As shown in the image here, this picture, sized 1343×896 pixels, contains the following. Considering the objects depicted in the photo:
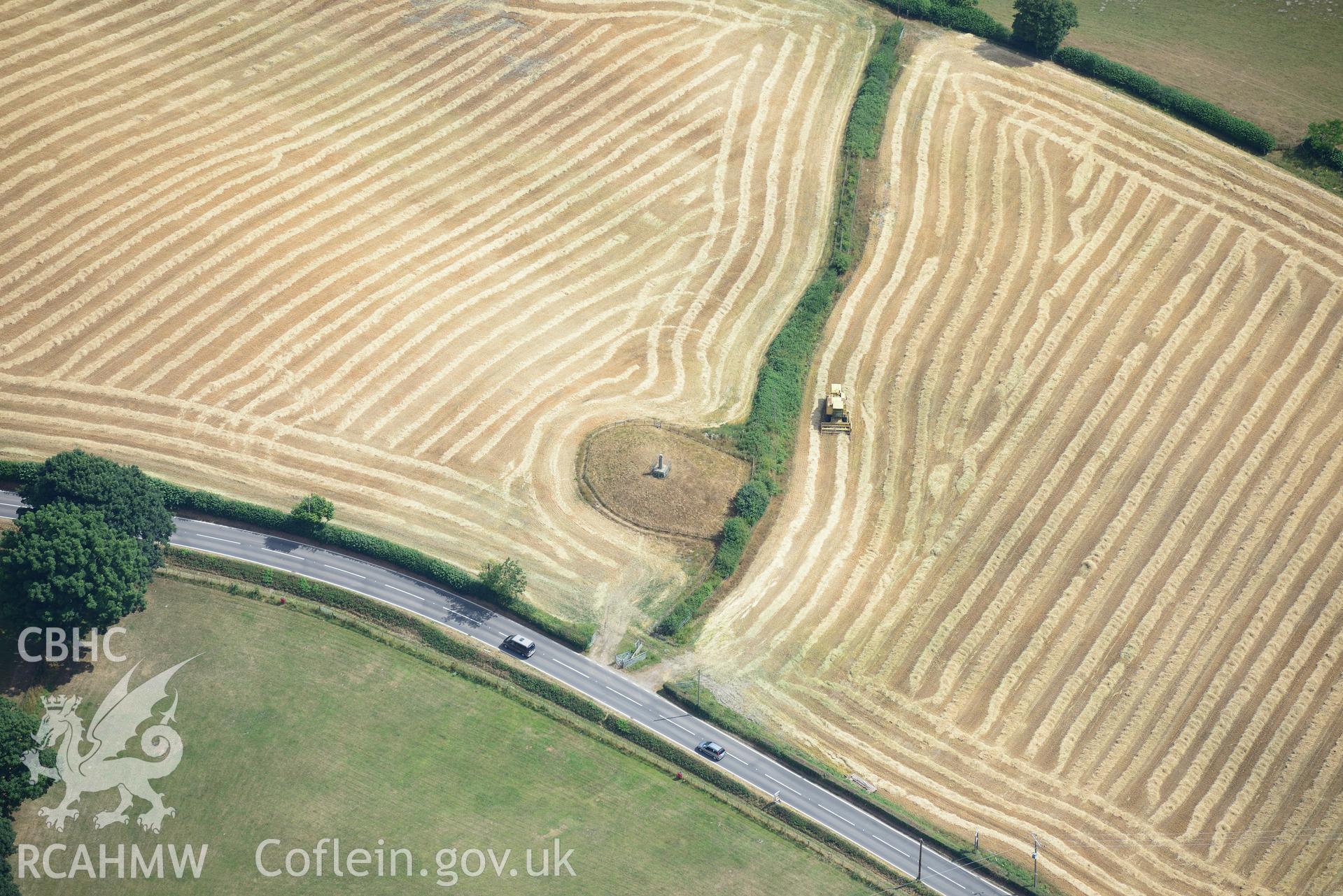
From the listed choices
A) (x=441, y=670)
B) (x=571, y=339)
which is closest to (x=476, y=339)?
(x=571, y=339)

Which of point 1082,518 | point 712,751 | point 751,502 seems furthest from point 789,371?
point 712,751

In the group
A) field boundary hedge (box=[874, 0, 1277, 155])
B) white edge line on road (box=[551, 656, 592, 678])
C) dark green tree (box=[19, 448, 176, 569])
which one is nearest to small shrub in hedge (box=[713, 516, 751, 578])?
white edge line on road (box=[551, 656, 592, 678])

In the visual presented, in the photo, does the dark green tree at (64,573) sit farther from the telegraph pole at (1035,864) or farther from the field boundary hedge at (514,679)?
the telegraph pole at (1035,864)

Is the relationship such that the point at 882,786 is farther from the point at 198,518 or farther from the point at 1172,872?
the point at 198,518

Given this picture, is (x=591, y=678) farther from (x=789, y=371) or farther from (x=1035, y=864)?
(x=789, y=371)

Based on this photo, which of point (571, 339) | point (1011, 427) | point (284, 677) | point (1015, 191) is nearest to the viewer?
point (284, 677)

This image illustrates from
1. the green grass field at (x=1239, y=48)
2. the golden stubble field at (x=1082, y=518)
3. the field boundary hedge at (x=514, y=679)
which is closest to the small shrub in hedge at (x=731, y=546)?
the golden stubble field at (x=1082, y=518)
